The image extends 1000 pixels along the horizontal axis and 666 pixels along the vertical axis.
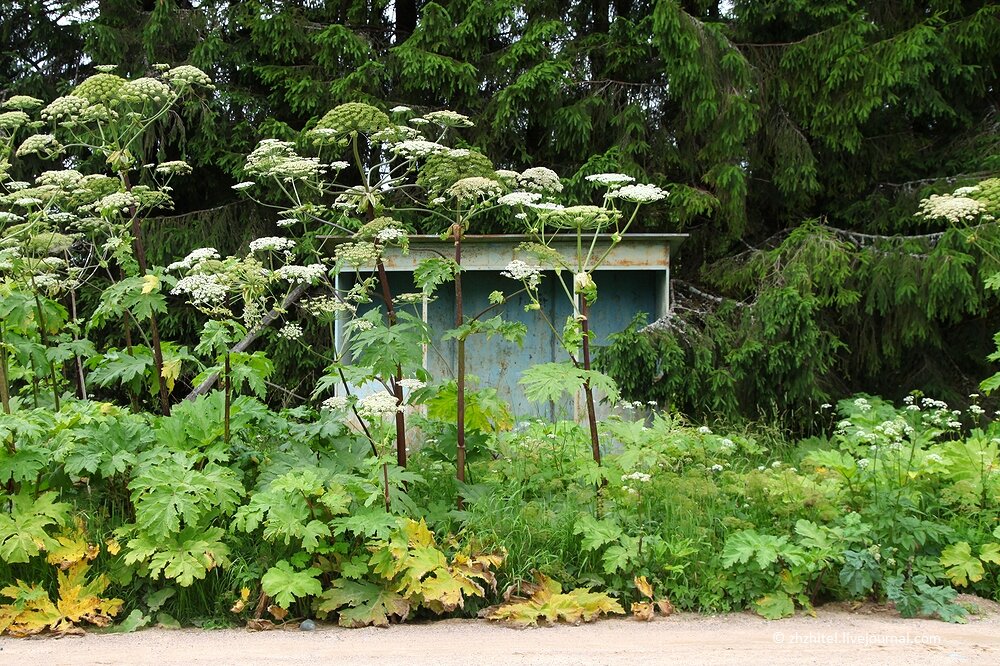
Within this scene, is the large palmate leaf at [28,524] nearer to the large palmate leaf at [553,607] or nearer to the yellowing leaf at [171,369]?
the yellowing leaf at [171,369]

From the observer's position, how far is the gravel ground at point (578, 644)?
3.30m

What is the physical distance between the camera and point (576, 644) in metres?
3.47

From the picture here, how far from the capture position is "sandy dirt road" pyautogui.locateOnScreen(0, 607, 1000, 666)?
3.30 meters

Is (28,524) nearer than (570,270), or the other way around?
(28,524)

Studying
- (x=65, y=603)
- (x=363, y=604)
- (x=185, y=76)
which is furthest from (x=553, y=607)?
(x=185, y=76)

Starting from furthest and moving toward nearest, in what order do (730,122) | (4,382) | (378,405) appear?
(730,122), (4,382), (378,405)

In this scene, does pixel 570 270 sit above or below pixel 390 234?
below

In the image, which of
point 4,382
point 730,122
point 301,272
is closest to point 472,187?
point 301,272

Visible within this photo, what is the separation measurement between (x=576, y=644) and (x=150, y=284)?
2663 millimetres

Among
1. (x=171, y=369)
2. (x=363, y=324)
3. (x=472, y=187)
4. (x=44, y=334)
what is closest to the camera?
(x=363, y=324)

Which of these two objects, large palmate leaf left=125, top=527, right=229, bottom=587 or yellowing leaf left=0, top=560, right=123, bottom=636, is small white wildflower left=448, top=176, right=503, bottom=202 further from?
yellowing leaf left=0, top=560, right=123, bottom=636

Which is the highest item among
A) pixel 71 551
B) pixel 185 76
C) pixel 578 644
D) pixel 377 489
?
pixel 185 76

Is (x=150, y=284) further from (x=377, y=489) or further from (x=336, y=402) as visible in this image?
(x=377, y=489)

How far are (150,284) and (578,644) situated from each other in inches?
105
